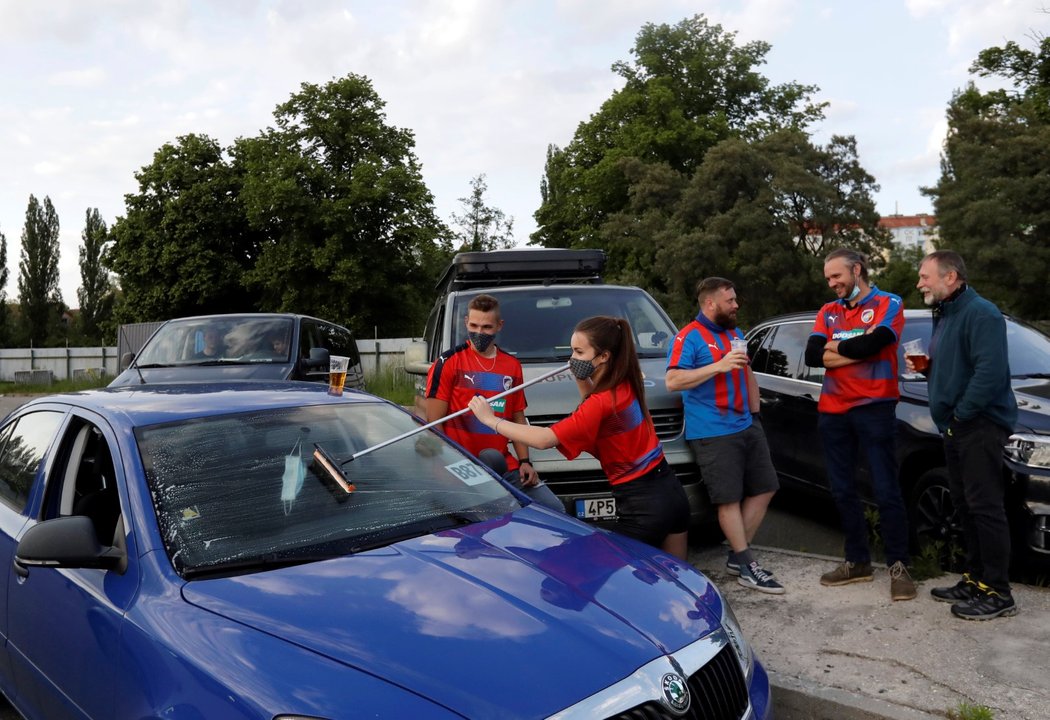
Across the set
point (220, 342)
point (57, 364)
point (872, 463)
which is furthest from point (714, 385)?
point (57, 364)

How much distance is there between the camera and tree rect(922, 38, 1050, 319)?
28.5 m

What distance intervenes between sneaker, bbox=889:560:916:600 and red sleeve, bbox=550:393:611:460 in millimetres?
2215

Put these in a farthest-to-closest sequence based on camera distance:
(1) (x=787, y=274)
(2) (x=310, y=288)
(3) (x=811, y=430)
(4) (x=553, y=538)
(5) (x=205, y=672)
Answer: (2) (x=310, y=288), (1) (x=787, y=274), (3) (x=811, y=430), (4) (x=553, y=538), (5) (x=205, y=672)

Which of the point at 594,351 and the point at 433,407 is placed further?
the point at 433,407

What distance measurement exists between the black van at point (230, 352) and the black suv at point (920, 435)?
417 centimetres

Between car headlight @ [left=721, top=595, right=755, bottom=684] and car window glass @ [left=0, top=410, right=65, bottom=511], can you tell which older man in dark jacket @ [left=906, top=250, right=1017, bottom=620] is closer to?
car headlight @ [left=721, top=595, right=755, bottom=684]

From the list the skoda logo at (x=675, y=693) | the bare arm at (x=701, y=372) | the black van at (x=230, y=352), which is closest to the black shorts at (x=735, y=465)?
the bare arm at (x=701, y=372)

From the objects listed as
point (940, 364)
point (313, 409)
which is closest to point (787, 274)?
point (940, 364)

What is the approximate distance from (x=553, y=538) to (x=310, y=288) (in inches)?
1589

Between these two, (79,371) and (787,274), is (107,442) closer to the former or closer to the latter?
(787,274)

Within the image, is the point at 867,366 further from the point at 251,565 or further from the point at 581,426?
the point at 251,565

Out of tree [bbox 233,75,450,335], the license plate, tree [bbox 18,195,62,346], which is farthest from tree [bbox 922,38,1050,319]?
tree [bbox 18,195,62,346]

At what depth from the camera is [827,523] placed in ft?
24.6

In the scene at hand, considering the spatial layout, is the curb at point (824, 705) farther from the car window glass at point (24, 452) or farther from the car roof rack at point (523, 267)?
the car roof rack at point (523, 267)
